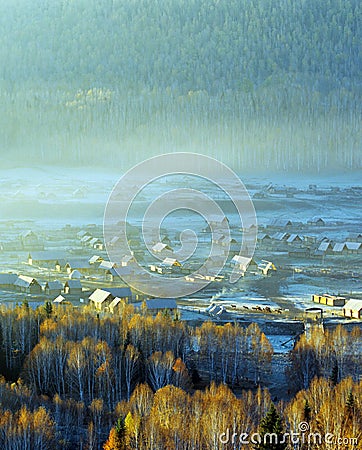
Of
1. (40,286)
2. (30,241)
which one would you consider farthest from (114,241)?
(40,286)

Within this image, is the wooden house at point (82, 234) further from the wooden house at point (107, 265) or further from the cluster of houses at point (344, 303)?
the cluster of houses at point (344, 303)

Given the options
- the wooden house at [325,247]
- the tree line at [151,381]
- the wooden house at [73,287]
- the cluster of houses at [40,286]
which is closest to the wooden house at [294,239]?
the wooden house at [325,247]

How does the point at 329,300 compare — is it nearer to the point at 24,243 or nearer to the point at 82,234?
the point at 24,243

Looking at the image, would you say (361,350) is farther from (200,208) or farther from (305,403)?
(200,208)

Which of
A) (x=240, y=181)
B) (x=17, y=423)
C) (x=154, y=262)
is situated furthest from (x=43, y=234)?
(x=17, y=423)

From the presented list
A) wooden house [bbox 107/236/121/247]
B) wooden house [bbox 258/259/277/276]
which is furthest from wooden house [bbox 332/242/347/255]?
wooden house [bbox 107/236/121/247]
